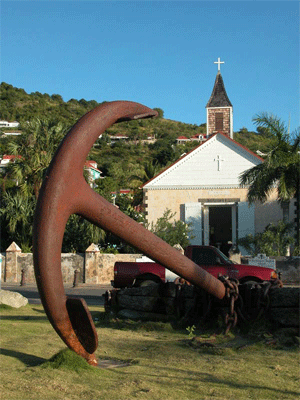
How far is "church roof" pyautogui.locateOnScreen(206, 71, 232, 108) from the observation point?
3912cm

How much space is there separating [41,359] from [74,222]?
74.8ft

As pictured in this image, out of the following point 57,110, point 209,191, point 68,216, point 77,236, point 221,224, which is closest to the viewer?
point 68,216

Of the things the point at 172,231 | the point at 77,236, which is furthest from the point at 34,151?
the point at 172,231

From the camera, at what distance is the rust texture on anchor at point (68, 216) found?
4938 millimetres

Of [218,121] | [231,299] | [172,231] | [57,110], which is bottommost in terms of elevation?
[231,299]

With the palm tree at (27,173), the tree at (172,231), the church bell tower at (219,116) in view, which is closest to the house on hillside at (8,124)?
the church bell tower at (219,116)

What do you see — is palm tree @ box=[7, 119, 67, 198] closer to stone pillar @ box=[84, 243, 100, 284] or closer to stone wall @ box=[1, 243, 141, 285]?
stone wall @ box=[1, 243, 141, 285]

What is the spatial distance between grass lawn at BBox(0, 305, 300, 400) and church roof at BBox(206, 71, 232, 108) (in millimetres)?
32310

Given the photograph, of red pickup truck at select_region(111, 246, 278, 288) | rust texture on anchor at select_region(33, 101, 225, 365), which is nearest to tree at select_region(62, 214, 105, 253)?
red pickup truck at select_region(111, 246, 278, 288)

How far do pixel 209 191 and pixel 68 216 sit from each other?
28.4 metres

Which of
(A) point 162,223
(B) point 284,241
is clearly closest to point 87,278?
(A) point 162,223

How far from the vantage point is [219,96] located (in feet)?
131

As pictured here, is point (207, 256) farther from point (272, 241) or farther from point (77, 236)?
point (77, 236)

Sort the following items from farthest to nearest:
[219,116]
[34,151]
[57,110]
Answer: [57,110] → [219,116] → [34,151]
